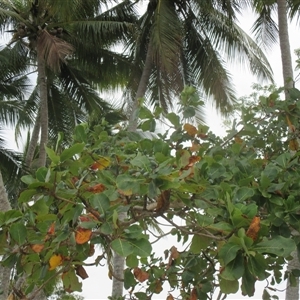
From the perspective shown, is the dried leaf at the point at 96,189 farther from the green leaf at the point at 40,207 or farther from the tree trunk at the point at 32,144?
the tree trunk at the point at 32,144

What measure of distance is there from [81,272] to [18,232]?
472 millimetres

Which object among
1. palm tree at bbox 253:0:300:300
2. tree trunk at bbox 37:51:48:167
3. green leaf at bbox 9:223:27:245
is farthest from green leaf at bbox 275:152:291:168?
tree trunk at bbox 37:51:48:167

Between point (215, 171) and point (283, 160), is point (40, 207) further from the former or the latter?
point (283, 160)

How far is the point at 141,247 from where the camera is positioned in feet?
5.68

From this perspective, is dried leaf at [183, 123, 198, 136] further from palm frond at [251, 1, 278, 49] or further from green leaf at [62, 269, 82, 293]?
palm frond at [251, 1, 278, 49]

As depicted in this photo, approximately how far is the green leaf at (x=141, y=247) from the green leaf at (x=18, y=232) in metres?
0.38

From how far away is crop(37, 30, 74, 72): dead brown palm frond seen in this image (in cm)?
895

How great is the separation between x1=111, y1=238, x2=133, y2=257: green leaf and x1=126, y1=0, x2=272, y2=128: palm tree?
8278mm

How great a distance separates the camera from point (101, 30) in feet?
34.7

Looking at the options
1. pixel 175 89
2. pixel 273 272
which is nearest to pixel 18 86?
pixel 175 89

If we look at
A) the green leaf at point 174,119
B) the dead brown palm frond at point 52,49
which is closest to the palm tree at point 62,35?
the dead brown palm frond at point 52,49

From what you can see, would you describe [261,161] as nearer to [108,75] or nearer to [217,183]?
[217,183]

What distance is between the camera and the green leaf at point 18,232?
6.06 feet

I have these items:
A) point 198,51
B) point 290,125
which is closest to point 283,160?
point 290,125
